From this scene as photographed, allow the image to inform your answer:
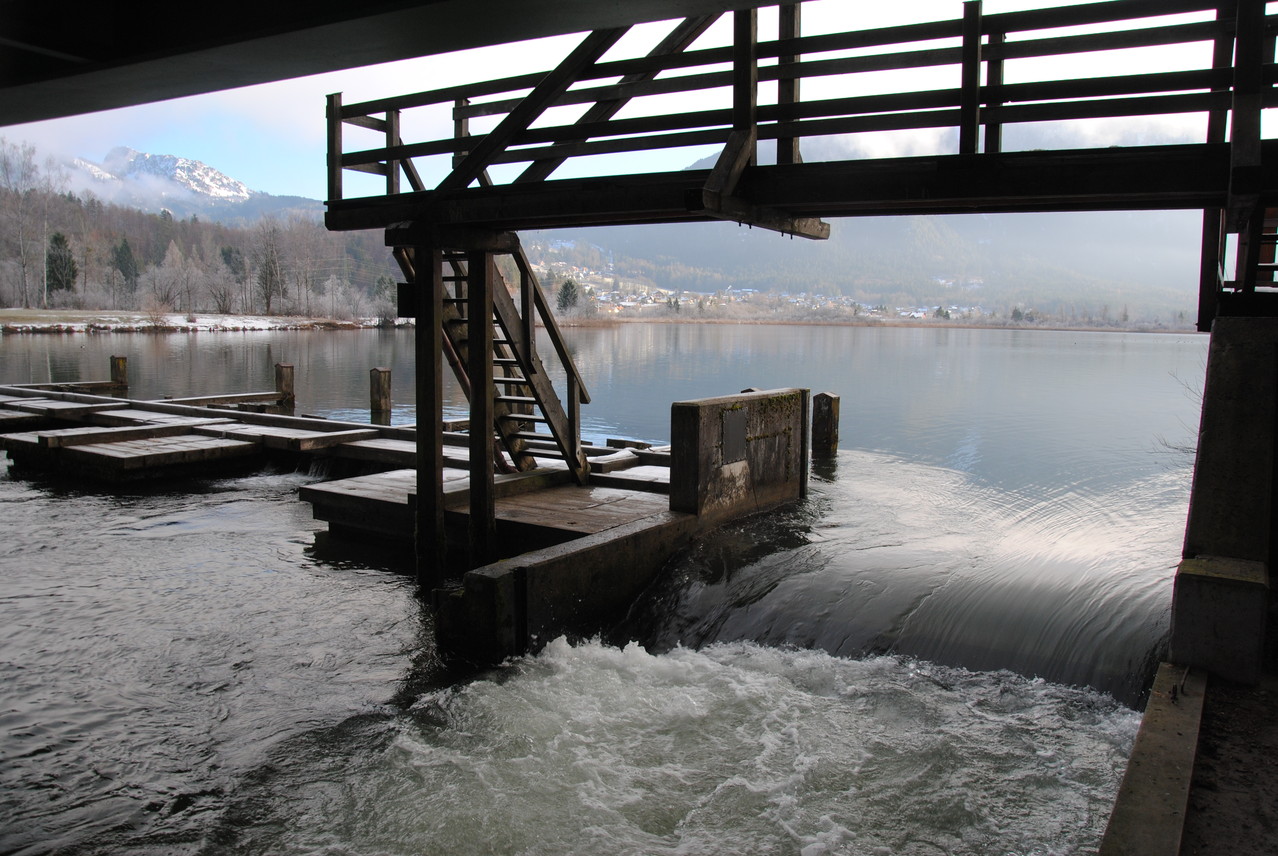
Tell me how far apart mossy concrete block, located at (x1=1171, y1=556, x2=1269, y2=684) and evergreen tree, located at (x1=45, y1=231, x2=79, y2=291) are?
11497 centimetres

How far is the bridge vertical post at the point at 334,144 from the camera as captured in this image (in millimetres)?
10297

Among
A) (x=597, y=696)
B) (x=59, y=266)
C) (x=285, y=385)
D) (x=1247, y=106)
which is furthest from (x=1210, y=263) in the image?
(x=59, y=266)

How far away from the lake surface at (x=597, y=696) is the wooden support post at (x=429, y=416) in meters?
0.56

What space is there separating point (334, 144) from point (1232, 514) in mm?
9244

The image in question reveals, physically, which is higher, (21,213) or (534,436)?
(21,213)

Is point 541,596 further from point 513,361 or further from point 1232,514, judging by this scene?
point 1232,514

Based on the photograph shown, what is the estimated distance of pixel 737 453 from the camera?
11047 mm

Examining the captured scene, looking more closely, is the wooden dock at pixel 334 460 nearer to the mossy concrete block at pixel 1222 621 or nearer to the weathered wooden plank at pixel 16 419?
the weathered wooden plank at pixel 16 419

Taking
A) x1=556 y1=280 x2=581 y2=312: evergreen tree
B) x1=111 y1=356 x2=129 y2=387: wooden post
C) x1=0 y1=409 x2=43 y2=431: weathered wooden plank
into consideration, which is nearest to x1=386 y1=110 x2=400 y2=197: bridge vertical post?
x1=0 y1=409 x2=43 y2=431: weathered wooden plank

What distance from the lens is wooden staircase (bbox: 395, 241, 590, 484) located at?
10.0m

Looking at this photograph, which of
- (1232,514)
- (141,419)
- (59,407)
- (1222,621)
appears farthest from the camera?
(59,407)

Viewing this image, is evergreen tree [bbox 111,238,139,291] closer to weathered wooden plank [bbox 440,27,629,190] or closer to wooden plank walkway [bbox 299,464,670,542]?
wooden plank walkway [bbox 299,464,670,542]

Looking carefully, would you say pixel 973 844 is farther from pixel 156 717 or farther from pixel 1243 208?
pixel 156 717

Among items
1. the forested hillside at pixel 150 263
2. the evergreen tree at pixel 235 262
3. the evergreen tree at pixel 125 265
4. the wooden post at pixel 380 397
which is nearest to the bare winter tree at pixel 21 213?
the forested hillside at pixel 150 263
